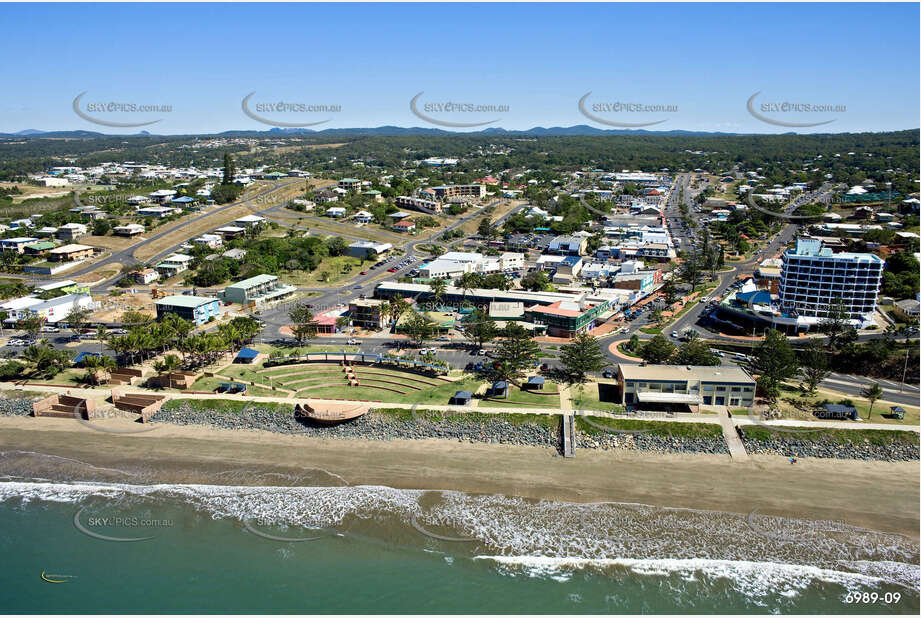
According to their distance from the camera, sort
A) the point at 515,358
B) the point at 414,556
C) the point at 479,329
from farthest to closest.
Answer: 1. the point at 479,329
2. the point at 515,358
3. the point at 414,556

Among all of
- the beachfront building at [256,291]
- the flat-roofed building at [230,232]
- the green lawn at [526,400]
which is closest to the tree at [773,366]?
the green lawn at [526,400]

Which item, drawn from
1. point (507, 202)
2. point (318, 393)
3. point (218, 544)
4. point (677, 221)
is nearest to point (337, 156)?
point (507, 202)

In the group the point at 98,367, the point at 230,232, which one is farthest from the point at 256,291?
the point at 230,232

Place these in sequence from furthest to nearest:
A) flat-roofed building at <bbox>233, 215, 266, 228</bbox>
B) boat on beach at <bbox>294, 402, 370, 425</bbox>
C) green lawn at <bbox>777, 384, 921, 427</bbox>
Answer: flat-roofed building at <bbox>233, 215, 266, 228</bbox> < boat on beach at <bbox>294, 402, 370, 425</bbox> < green lawn at <bbox>777, 384, 921, 427</bbox>

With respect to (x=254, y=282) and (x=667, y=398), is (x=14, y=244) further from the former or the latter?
(x=667, y=398)

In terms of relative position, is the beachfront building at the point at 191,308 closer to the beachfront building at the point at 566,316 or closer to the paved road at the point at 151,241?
the paved road at the point at 151,241

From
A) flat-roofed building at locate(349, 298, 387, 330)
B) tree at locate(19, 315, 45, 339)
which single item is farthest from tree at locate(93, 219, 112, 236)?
flat-roofed building at locate(349, 298, 387, 330)

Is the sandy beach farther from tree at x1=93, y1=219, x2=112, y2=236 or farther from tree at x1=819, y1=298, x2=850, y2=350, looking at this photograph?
tree at x1=93, y1=219, x2=112, y2=236
